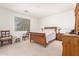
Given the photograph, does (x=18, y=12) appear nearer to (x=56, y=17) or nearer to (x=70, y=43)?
(x=56, y=17)

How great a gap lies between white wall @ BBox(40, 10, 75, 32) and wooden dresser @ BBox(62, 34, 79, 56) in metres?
0.74

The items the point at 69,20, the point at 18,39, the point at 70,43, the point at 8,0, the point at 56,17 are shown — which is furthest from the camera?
the point at 18,39

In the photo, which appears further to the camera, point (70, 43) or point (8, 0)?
point (70, 43)

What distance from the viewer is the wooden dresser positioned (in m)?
2.13

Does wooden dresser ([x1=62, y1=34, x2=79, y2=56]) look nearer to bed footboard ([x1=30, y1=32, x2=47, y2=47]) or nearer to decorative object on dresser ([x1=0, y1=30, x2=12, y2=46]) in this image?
bed footboard ([x1=30, y1=32, x2=47, y2=47])

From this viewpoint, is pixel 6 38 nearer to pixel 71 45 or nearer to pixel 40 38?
pixel 40 38

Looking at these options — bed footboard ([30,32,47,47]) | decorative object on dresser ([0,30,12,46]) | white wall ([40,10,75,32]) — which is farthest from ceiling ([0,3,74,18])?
bed footboard ([30,32,47,47])

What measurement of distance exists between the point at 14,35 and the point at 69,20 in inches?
80.5

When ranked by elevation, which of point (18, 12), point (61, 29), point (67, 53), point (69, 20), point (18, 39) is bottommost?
point (67, 53)

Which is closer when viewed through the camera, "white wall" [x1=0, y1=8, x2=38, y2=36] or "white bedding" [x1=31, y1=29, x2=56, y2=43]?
"white wall" [x1=0, y1=8, x2=38, y2=36]

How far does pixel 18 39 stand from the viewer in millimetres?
3301

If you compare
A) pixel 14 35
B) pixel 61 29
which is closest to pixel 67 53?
pixel 61 29

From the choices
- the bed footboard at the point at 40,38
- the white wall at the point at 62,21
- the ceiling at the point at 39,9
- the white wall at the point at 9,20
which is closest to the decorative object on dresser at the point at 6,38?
the white wall at the point at 9,20

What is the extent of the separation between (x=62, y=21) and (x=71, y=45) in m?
1.07
